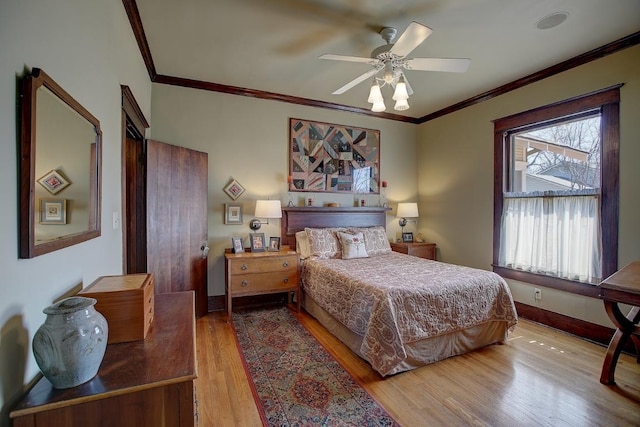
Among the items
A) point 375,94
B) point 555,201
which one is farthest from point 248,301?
point 555,201

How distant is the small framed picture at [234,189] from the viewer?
3723 mm

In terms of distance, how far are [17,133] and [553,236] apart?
13.7 feet

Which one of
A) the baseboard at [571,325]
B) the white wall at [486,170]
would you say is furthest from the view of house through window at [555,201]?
the baseboard at [571,325]

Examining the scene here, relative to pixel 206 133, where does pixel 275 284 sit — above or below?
below

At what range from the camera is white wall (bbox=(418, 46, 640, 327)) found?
2627 mm

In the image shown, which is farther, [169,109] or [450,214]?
[450,214]

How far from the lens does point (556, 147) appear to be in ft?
10.6

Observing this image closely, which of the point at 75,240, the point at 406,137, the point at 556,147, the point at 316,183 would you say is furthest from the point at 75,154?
the point at 406,137

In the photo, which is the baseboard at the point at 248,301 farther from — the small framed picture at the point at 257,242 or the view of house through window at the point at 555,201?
the view of house through window at the point at 555,201

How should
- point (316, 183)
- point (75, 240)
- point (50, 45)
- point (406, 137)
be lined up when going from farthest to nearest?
point (406, 137) < point (316, 183) < point (75, 240) < point (50, 45)

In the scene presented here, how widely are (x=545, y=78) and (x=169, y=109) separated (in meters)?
4.32

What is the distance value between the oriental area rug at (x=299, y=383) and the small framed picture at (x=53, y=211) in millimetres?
1560

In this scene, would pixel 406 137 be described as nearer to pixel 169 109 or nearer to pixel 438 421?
pixel 169 109

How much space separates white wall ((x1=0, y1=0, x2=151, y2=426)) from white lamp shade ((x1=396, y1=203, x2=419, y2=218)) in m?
3.70
